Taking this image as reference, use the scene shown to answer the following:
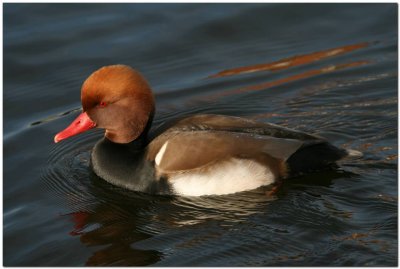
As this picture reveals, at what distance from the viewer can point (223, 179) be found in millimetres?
7047

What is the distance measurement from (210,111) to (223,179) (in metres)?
1.72

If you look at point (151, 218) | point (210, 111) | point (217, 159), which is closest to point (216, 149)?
point (217, 159)

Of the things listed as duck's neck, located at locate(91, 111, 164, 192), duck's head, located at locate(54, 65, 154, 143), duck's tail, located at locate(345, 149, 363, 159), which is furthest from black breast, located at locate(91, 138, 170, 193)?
duck's tail, located at locate(345, 149, 363, 159)

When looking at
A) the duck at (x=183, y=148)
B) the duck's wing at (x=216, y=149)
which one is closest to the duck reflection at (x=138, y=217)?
the duck at (x=183, y=148)

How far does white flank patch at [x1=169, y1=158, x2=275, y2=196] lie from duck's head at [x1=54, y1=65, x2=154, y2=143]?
0.65m

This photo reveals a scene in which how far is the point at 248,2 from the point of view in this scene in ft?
36.2

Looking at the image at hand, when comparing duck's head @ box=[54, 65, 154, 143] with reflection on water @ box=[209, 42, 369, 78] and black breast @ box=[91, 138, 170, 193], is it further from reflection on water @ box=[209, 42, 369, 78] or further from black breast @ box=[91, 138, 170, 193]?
reflection on water @ box=[209, 42, 369, 78]

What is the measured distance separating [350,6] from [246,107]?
2975 mm

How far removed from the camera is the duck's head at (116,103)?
23.3ft

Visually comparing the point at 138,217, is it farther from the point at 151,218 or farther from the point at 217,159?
the point at 217,159

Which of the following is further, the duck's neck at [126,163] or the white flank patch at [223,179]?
the duck's neck at [126,163]

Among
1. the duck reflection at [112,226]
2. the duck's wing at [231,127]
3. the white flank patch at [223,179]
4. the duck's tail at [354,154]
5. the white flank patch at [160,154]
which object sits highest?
the duck's wing at [231,127]

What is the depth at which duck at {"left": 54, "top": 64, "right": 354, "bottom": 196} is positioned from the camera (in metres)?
7.02

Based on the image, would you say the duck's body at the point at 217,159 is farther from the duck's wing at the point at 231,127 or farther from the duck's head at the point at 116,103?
the duck's head at the point at 116,103
